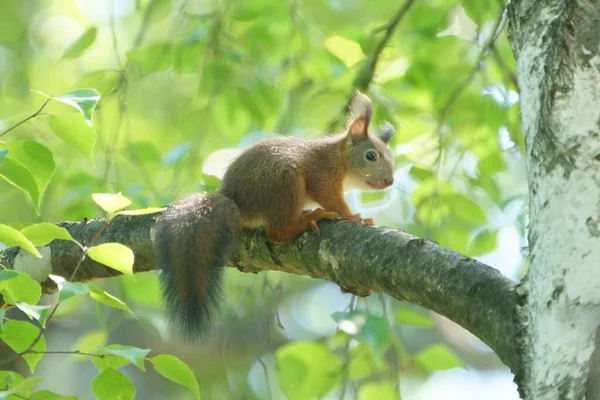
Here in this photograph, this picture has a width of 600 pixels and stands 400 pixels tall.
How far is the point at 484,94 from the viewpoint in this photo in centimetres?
312

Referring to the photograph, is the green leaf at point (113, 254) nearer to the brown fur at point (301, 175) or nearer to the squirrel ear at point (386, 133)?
the brown fur at point (301, 175)

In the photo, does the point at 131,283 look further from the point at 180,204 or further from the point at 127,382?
the point at 127,382

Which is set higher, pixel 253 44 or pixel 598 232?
pixel 253 44

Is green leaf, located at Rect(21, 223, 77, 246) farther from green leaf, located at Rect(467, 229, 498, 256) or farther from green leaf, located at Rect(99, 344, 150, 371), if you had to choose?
green leaf, located at Rect(467, 229, 498, 256)

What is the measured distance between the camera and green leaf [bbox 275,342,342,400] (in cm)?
235

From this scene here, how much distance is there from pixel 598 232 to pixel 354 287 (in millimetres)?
861

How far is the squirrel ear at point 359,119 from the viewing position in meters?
2.96

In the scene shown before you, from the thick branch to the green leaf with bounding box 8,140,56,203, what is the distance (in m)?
0.69

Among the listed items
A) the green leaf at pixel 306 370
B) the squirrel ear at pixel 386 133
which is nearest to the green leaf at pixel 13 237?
the green leaf at pixel 306 370

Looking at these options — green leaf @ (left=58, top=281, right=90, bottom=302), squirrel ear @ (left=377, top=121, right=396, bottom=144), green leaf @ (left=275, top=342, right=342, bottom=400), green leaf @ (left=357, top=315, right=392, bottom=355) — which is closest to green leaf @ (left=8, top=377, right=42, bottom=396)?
green leaf @ (left=58, top=281, right=90, bottom=302)

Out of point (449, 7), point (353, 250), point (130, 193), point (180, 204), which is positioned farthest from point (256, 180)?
point (449, 7)

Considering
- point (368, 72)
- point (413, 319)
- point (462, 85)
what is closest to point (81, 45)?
point (368, 72)

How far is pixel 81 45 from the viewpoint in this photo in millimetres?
2881

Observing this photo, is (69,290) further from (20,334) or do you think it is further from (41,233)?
(20,334)
